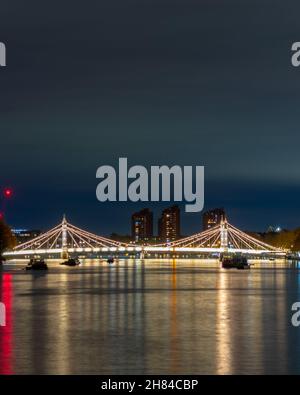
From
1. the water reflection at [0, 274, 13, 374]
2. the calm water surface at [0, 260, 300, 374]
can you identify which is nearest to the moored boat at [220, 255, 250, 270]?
the calm water surface at [0, 260, 300, 374]

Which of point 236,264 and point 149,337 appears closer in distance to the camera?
point 149,337

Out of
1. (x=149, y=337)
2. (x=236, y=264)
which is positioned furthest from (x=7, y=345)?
(x=236, y=264)

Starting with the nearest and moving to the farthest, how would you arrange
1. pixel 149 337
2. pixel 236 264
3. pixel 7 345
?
pixel 7 345, pixel 149 337, pixel 236 264

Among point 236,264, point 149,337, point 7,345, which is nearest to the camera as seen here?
point 7,345

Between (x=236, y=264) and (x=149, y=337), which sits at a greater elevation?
(x=236, y=264)

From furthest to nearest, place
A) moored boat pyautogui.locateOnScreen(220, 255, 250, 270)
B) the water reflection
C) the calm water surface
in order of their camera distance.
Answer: moored boat pyautogui.locateOnScreen(220, 255, 250, 270) < the calm water surface < the water reflection

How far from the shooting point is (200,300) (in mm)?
40625

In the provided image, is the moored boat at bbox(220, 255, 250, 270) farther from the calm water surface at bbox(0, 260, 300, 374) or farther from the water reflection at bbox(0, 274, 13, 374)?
the water reflection at bbox(0, 274, 13, 374)

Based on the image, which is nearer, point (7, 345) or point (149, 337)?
point (7, 345)

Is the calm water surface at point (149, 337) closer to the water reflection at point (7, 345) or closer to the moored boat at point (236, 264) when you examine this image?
the water reflection at point (7, 345)

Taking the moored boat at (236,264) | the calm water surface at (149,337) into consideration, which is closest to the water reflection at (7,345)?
the calm water surface at (149,337)

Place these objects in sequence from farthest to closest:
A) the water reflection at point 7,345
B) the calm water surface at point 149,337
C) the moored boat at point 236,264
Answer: the moored boat at point 236,264 → the calm water surface at point 149,337 → the water reflection at point 7,345

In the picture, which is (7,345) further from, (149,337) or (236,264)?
(236,264)
